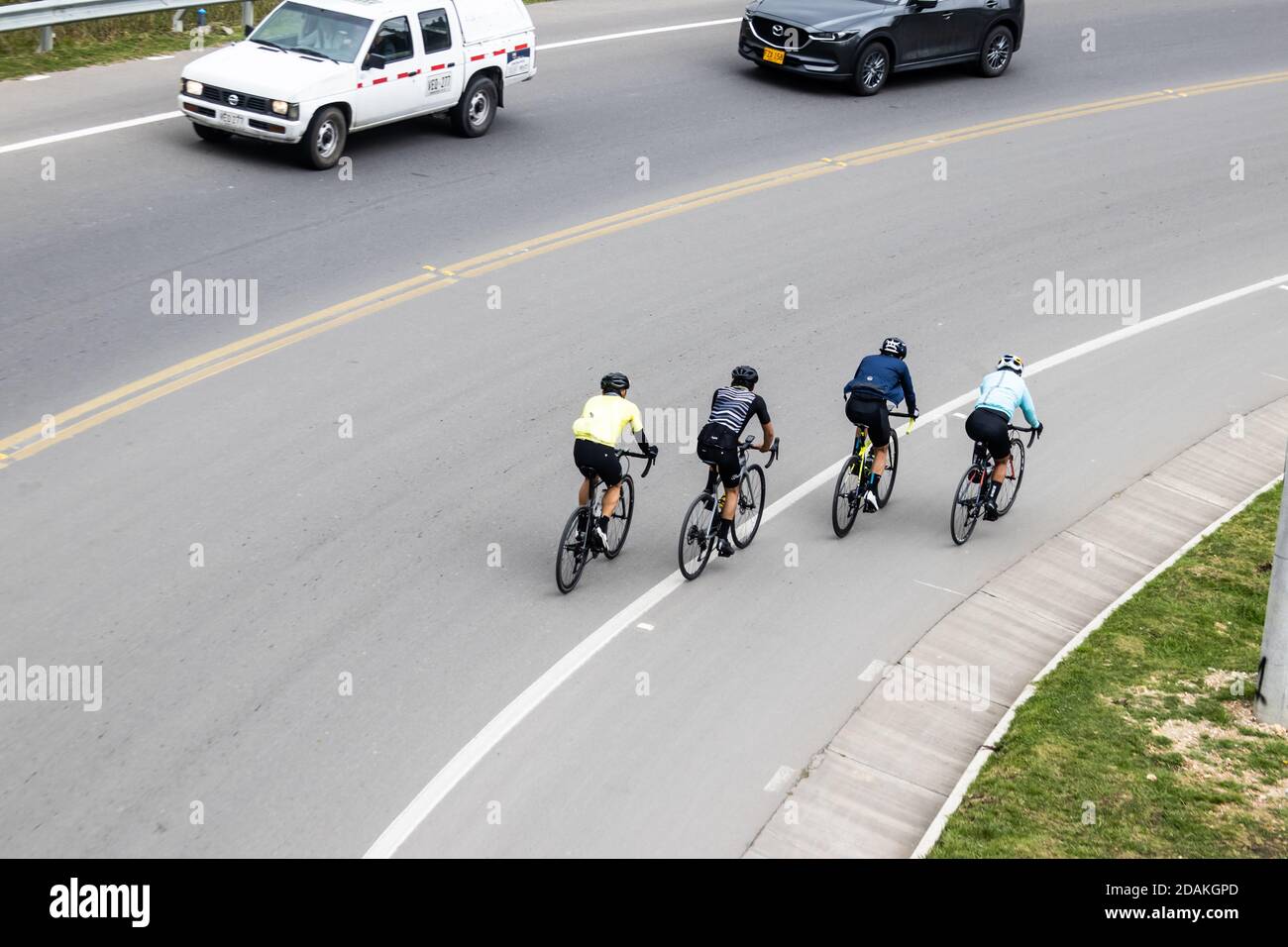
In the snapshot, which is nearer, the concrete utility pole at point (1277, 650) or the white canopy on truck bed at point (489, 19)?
the concrete utility pole at point (1277, 650)

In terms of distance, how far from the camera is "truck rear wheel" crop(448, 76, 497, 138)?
69.0 feet

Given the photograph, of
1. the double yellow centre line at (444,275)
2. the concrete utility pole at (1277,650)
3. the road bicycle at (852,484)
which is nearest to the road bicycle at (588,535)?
the road bicycle at (852,484)

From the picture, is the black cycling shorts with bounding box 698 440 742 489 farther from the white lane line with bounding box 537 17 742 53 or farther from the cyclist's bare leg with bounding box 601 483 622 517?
the white lane line with bounding box 537 17 742 53

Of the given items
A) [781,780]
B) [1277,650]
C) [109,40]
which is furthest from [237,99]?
[1277,650]

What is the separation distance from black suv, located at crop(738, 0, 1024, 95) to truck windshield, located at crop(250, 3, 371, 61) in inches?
274

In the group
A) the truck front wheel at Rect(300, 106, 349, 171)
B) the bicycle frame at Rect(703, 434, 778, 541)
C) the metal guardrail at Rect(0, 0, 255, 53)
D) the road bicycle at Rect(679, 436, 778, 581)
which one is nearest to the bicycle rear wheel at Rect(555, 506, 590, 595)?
the road bicycle at Rect(679, 436, 778, 581)

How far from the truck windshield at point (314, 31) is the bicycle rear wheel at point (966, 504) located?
10259mm

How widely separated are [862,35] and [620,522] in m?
13.3

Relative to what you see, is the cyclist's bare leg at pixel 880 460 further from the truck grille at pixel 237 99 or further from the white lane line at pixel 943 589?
the truck grille at pixel 237 99

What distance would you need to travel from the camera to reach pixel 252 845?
9109mm

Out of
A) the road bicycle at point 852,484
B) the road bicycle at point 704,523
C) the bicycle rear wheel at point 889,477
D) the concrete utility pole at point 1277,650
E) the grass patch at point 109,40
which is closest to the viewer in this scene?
the concrete utility pole at point 1277,650

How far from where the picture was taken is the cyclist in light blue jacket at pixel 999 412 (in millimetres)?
12977

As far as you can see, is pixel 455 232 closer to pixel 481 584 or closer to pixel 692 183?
pixel 692 183
